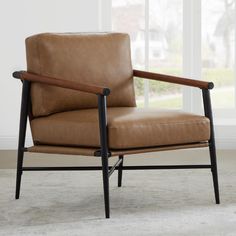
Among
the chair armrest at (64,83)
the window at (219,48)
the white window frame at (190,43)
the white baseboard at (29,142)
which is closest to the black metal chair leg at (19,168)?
the chair armrest at (64,83)

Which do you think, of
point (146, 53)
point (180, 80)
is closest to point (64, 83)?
point (180, 80)

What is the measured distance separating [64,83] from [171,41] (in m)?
1.81

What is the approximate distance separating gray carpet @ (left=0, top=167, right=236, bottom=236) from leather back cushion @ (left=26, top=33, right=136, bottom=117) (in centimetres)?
45

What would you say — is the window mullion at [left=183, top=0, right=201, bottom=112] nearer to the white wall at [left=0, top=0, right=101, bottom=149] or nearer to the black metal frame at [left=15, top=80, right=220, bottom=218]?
the white wall at [left=0, top=0, right=101, bottom=149]

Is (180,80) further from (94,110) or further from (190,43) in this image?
(190,43)

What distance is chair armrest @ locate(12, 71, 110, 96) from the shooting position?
2.66 m

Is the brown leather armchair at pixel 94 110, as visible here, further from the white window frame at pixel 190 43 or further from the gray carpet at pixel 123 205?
the white window frame at pixel 190 43

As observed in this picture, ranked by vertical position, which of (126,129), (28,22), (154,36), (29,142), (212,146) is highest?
(28,22)

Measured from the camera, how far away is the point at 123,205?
9.72 ft

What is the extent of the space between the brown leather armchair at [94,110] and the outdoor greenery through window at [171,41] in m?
1.18

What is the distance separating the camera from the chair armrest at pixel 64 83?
2.66 m

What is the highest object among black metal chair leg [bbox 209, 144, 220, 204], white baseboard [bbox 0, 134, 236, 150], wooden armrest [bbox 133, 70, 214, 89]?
wooden armrest [bbox 133, 70, 214, 89]

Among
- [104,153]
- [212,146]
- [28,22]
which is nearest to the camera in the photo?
[104,153]

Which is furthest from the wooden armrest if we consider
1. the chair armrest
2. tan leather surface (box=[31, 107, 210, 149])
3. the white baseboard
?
the white baseboard
